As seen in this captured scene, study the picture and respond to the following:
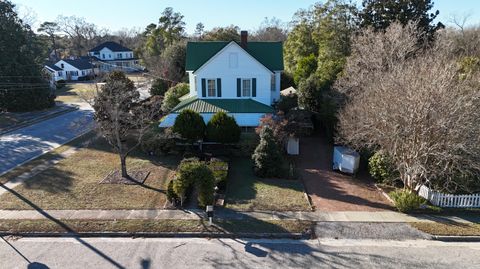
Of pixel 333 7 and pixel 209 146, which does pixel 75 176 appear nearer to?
pixel 209 146

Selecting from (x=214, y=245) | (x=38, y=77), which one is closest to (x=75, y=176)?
(x=214, y=245)

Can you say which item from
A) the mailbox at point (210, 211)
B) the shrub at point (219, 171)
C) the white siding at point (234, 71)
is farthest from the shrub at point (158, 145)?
the mailbox at point (210, 211)

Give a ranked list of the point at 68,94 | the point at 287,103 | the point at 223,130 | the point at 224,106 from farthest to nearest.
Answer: the point at 68,94
the point at 287,103
the point at 224,106
the point at 223,130

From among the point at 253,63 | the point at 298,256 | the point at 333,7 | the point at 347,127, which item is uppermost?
the point at 333,7

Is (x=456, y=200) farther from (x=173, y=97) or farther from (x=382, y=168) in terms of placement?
(x=173, y=97)

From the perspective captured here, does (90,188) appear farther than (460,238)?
Yes

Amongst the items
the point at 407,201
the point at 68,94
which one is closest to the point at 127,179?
the point at 407,201
